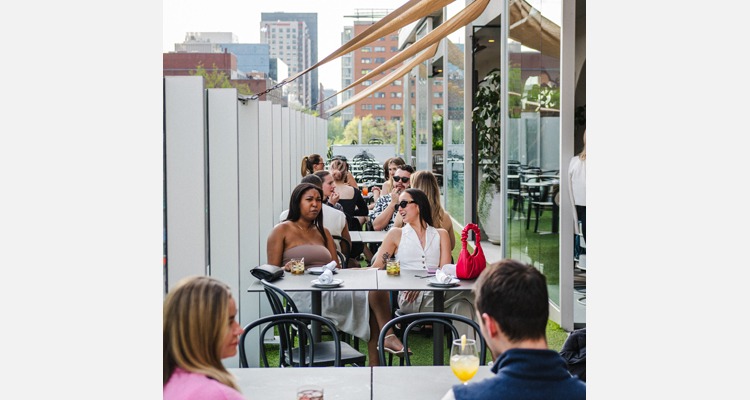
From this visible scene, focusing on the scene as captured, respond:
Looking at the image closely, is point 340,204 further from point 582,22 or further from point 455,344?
point 455,344

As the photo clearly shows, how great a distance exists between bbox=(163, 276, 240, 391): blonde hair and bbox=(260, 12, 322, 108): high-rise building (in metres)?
103

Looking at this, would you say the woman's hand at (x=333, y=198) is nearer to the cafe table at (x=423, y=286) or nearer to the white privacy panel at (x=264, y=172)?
the white privacy panel at (x=264, y=172)

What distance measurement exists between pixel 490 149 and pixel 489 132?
0.25 m

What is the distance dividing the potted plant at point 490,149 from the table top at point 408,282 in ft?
19.9

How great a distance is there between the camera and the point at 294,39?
11550 centimetres

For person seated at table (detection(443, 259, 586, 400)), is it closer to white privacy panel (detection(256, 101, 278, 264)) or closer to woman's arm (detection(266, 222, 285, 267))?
woman's arm (detection(266, 222, 285, 267))

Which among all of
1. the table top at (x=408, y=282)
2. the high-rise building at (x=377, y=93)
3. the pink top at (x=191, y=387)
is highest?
the high-rise building at (x=377, y=93)

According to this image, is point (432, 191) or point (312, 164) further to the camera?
point (312, 164)

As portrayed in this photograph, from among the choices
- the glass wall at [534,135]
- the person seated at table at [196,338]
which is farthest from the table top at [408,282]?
the person seated at table at [196,338]

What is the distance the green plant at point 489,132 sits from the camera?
37.8 ft

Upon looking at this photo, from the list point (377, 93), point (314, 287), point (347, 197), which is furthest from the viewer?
point (377, 93)

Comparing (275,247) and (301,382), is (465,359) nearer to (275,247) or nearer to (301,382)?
(301,382)

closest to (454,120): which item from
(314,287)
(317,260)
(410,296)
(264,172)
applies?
(264,172)
